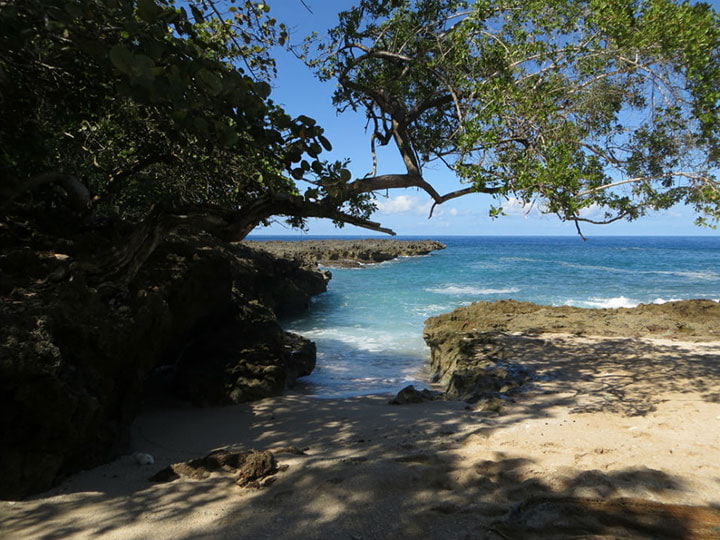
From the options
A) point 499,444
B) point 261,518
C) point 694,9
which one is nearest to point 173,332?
point 261,518

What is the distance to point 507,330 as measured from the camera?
33.4 feet

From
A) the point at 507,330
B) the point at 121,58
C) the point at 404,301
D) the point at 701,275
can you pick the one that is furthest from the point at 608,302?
the point at 121,58

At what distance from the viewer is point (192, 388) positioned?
21.6ft

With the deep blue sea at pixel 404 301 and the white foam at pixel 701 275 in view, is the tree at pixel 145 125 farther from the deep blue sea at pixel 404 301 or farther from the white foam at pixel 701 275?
the white foam at pixel 701 275

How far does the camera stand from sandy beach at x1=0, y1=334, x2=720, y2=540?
2.52 meters

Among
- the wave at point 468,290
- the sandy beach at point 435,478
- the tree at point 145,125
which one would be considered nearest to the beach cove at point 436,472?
the sandy beach at point 435,478

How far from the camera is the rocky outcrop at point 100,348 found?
3.37m

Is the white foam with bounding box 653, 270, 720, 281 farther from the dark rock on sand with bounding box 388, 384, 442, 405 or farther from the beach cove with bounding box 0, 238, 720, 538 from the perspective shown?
the dark rock on sand with bounding box 388, 384, 442, 405

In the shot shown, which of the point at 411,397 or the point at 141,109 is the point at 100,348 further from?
the point at 411,397

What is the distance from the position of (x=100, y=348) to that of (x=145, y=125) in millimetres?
3433

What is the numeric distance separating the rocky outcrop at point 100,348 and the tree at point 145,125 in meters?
0.65

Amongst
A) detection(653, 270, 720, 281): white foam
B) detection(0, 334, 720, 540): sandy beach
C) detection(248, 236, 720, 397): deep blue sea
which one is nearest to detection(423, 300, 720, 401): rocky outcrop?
detection(248, 236, 720, 397): deep blue sea

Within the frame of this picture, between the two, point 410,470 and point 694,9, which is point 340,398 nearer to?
point 410,470

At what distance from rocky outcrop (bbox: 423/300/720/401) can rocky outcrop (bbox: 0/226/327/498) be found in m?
3.46
